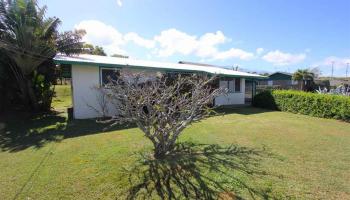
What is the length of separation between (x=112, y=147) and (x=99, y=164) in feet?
4.52

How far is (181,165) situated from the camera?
5535 millimetres

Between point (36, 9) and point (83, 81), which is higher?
point (36, 9)

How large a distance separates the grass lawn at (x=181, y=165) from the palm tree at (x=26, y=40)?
3.65 metres

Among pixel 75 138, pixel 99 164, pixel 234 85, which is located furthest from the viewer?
pixel 234 85

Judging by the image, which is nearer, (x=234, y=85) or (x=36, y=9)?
(x=36, y=9)

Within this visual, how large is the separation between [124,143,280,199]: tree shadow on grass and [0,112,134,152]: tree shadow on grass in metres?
3.98

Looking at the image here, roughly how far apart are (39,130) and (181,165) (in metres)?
6.64

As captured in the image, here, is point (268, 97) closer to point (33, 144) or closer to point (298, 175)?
point (298, 175)

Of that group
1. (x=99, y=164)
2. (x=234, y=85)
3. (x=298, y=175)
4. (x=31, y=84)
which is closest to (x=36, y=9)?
(x=31, y=84)

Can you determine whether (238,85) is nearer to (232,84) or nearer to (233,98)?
(232,84)

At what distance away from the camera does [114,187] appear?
14.9 ft

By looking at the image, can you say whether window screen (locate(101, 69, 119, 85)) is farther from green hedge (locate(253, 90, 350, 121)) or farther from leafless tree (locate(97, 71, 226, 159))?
green hedge (locate(253, 90, 350, 121))

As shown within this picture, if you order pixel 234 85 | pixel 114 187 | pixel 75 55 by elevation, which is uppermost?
pixel 75 55

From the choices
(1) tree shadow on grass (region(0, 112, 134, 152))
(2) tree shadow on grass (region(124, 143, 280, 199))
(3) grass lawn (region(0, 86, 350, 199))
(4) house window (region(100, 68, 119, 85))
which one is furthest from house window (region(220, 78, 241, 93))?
(2) tree shadow on grass (region(124, 143, 280, 199))
